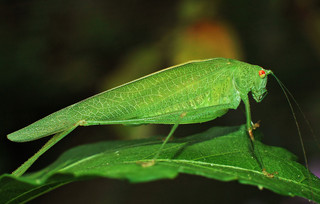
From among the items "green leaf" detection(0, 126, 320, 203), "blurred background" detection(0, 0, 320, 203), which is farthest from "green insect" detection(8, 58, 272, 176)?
"blurred background" detection(0, 0, 320, 203)

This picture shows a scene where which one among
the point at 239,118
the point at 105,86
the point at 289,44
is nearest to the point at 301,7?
the point at 289,44

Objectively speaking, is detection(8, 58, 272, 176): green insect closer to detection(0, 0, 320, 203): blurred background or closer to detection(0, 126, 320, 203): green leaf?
detection(0, 126, 320, 203): green leaf

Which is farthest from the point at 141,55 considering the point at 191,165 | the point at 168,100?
the point at 191,165

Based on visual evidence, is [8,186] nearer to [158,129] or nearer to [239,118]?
[158,129]

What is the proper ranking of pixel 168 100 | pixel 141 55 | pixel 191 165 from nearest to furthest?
pixel 191 165 → pixel 168 100 → pixel 141 55

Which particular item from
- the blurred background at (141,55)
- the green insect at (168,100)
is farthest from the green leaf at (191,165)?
the blurred background at (141,55)

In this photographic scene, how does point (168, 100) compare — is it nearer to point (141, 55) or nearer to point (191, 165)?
point (191, 165)

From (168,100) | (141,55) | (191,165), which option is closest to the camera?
(191,165)
